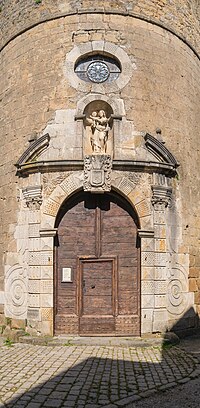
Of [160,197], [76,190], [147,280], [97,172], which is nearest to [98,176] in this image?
[97,172]

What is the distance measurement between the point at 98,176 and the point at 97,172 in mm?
78

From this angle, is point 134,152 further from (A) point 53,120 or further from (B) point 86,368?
(B) point 86,368

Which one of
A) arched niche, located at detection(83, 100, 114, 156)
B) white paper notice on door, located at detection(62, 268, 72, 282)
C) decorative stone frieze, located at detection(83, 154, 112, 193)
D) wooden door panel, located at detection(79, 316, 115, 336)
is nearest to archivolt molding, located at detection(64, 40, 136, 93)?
arched niche, located at detection(83, 100, 114, 156)

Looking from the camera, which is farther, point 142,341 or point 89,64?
point 89,64

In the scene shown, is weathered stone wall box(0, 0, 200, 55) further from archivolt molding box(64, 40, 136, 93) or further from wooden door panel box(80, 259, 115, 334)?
wooden door panel box(80, 259, 115, 334)

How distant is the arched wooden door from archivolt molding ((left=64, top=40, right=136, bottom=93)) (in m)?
2.17

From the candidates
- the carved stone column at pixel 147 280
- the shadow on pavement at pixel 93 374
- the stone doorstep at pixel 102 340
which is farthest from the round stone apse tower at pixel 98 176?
the shadow on pavement at pixel 93 374

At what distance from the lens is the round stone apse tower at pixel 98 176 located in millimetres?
8383

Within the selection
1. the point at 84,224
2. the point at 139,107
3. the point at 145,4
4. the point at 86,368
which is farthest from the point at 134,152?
the point at 86,368

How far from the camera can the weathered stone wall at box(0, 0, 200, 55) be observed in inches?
360

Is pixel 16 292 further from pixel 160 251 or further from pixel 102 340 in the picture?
pixel 160 251

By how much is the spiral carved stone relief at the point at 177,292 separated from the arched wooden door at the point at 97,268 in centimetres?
66

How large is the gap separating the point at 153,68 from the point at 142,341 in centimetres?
538

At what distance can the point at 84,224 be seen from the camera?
8.66m
